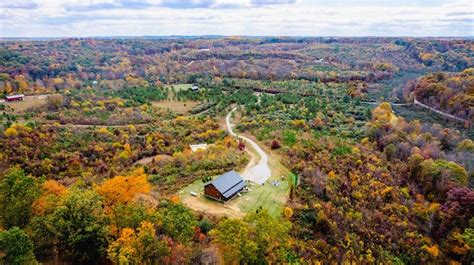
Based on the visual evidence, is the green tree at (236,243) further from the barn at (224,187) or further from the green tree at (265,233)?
the barn at (224,187)

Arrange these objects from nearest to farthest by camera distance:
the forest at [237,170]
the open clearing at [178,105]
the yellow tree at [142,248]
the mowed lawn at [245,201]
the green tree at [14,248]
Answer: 1. the green tree at [14,248]
2. the yellow tree at [142,248]
3. the forest at [237,170]
4. the mowed lawn at [245,201]
5. the open clearing at [178,105]

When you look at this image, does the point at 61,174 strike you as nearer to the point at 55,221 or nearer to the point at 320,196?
the point at 55,221

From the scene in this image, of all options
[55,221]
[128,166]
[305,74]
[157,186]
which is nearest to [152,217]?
[55,221]

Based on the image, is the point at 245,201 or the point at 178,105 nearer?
the point at 245,201

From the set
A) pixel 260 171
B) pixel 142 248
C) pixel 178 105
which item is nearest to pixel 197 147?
pixel 260 171

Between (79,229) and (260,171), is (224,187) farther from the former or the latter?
(79,229)

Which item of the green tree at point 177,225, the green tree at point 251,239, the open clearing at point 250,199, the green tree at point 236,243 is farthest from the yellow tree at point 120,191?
the green tree at point 236,243

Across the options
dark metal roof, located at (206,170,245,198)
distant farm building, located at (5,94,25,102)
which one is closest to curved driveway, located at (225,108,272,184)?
dark metal roof, located at (206,170,245,198)
